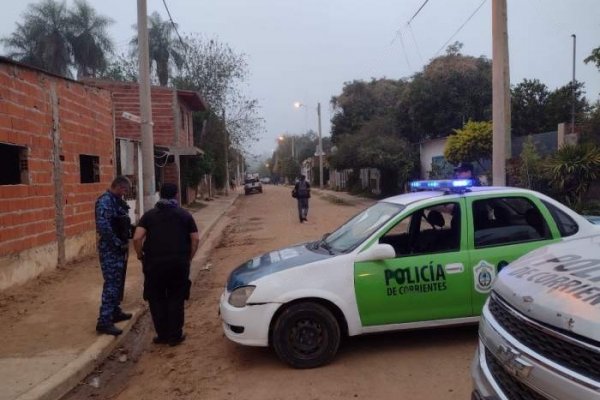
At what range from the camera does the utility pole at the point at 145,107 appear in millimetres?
9938

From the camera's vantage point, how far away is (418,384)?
4.48 metres

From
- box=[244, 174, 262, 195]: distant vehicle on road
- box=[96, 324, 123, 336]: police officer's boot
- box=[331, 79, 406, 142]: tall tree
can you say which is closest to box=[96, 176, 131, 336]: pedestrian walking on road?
box=[96, 324, 123, 336]: police officer's boot

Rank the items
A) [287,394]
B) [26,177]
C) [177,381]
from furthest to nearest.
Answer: [26,177]
[177,381]
[287,394]

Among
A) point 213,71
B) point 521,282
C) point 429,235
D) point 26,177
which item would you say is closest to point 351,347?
point 429,235

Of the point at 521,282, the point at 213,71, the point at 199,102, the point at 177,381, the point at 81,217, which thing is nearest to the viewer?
the point at 521,282

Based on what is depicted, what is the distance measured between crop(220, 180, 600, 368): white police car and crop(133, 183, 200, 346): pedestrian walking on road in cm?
71

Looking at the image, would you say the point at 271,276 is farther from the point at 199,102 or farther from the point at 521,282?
the point at 199,102

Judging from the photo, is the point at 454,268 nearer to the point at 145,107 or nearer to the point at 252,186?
the point at 145,107

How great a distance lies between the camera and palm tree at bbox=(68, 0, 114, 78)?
48.5 meters

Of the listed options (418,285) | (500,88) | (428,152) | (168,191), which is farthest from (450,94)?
(418,285)

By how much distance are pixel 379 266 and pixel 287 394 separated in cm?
138

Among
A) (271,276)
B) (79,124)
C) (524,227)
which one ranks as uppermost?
(79,124)

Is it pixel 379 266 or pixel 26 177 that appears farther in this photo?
pixel 26 177

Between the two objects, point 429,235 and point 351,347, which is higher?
point 429,235
